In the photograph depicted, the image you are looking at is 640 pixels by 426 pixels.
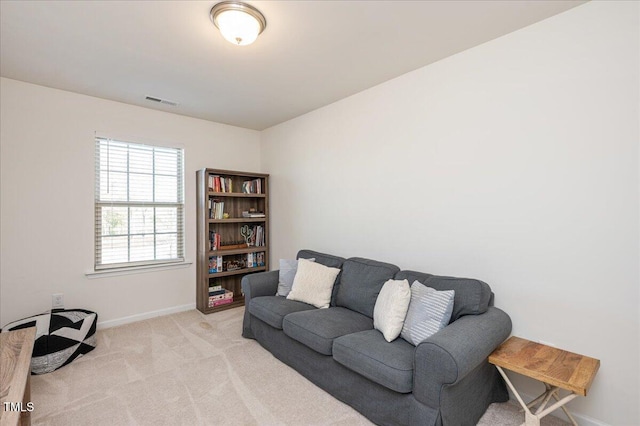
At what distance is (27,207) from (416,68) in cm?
396

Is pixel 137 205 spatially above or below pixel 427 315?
above

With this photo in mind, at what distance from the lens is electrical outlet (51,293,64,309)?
126 inches

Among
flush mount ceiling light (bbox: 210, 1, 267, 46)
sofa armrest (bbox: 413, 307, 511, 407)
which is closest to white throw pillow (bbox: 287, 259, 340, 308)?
sofa armrest (bbox: 413, 307, 511, 407)

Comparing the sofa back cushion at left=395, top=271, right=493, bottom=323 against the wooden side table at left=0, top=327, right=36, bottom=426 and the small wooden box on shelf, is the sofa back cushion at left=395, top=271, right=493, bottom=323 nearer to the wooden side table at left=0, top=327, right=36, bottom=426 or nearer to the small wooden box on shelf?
the wooden side table at left=0, top=327, right=36, bottom=426

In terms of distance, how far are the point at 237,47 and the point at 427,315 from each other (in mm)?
2403

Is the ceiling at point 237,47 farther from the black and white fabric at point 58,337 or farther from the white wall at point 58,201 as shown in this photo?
the black and white fabric at point 58,337

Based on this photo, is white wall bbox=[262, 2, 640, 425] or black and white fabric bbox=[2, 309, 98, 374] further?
black and white fabric bbox=[2, 309, 98, 374]

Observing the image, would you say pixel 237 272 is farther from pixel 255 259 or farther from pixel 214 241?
pixel 214 241

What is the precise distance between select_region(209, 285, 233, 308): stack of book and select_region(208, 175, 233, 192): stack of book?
4.38ft

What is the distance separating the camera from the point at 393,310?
7.17 ft

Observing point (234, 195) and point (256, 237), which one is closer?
point (234, 195)

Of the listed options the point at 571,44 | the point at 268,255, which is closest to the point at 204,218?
the point at 268,255

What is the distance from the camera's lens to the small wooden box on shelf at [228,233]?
400 centimetres

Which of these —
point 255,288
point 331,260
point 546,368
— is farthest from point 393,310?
point 255,288
